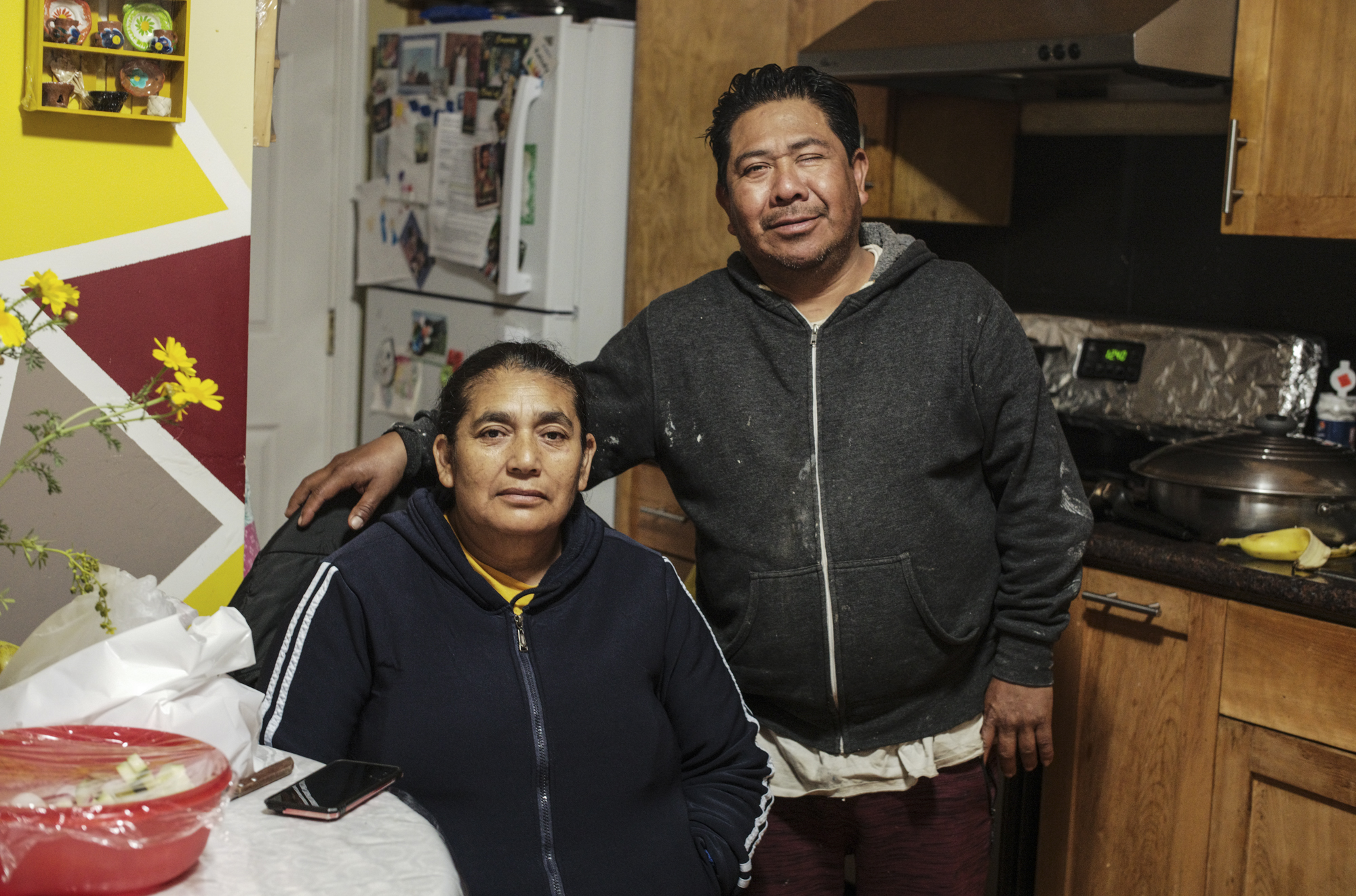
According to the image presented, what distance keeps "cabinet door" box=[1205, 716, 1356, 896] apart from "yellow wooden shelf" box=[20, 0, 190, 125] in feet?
5.88

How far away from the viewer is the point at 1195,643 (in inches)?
80.4

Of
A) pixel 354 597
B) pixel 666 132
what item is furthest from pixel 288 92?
pixel 354 597

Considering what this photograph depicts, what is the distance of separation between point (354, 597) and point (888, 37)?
1683mm

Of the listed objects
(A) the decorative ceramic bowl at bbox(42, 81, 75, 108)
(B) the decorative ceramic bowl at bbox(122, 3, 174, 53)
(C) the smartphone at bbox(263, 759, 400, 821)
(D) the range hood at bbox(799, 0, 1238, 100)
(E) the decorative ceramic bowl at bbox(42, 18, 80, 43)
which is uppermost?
(D) the range hood at bbox(799, 0, 1238, 100)

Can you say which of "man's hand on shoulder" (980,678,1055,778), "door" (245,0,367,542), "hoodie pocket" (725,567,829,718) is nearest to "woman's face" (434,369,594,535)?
"hoodie pocket" (725,567,829,718)

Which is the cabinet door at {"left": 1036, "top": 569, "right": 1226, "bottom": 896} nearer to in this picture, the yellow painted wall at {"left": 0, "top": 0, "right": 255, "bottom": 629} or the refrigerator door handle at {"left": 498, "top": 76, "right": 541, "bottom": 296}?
the yellow painted wall at {"left": 0, "top": 0, "right": 255, "bottom": 629}

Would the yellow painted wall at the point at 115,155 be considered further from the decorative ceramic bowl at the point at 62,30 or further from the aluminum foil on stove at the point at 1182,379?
the aluminum foil on stove at the point at 1182,379

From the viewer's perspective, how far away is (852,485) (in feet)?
5.19

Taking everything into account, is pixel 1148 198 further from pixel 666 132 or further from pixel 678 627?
pixel 678 627

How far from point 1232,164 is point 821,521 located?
1.17 metres

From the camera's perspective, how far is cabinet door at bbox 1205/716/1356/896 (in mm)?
1904

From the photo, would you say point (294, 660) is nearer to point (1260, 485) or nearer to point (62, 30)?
point (62, 30)

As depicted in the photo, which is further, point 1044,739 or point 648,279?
point 648,279

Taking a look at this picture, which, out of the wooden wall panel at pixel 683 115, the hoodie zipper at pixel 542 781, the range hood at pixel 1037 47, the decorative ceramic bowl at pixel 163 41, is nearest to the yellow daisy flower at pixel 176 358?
the hoodie zipper at pixel 542 781
